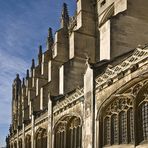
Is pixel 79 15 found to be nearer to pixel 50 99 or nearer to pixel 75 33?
pixel 75 33

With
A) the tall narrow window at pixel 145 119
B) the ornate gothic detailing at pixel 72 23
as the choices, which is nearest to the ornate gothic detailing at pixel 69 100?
the tall narrow window at pixel 145 119

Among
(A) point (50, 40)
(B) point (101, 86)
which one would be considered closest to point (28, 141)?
(A) point (50, 40)

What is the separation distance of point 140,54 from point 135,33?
268 inches

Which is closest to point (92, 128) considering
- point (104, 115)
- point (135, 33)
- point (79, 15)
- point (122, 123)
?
point (104, 115)

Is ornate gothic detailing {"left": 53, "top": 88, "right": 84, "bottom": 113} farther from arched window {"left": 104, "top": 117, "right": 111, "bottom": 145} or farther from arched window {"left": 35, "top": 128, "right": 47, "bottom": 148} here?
arched window {"left": 35, "top": 128, "right": 47, "bottom": 148}

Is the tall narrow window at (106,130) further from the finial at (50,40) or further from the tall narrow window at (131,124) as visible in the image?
the finial at (50,40)

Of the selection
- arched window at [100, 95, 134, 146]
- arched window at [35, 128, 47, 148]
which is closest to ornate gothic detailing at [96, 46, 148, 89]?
arched window at [100, 95, 134, 146]

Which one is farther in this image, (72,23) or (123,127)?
(72,23)

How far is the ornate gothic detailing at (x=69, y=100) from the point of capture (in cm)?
2194

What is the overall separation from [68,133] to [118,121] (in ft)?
23.8

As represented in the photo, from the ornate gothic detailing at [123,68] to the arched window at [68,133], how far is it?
4.27m

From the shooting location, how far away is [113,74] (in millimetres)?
18047

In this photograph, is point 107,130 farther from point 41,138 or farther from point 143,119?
point 41,138

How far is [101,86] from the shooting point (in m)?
19.0
